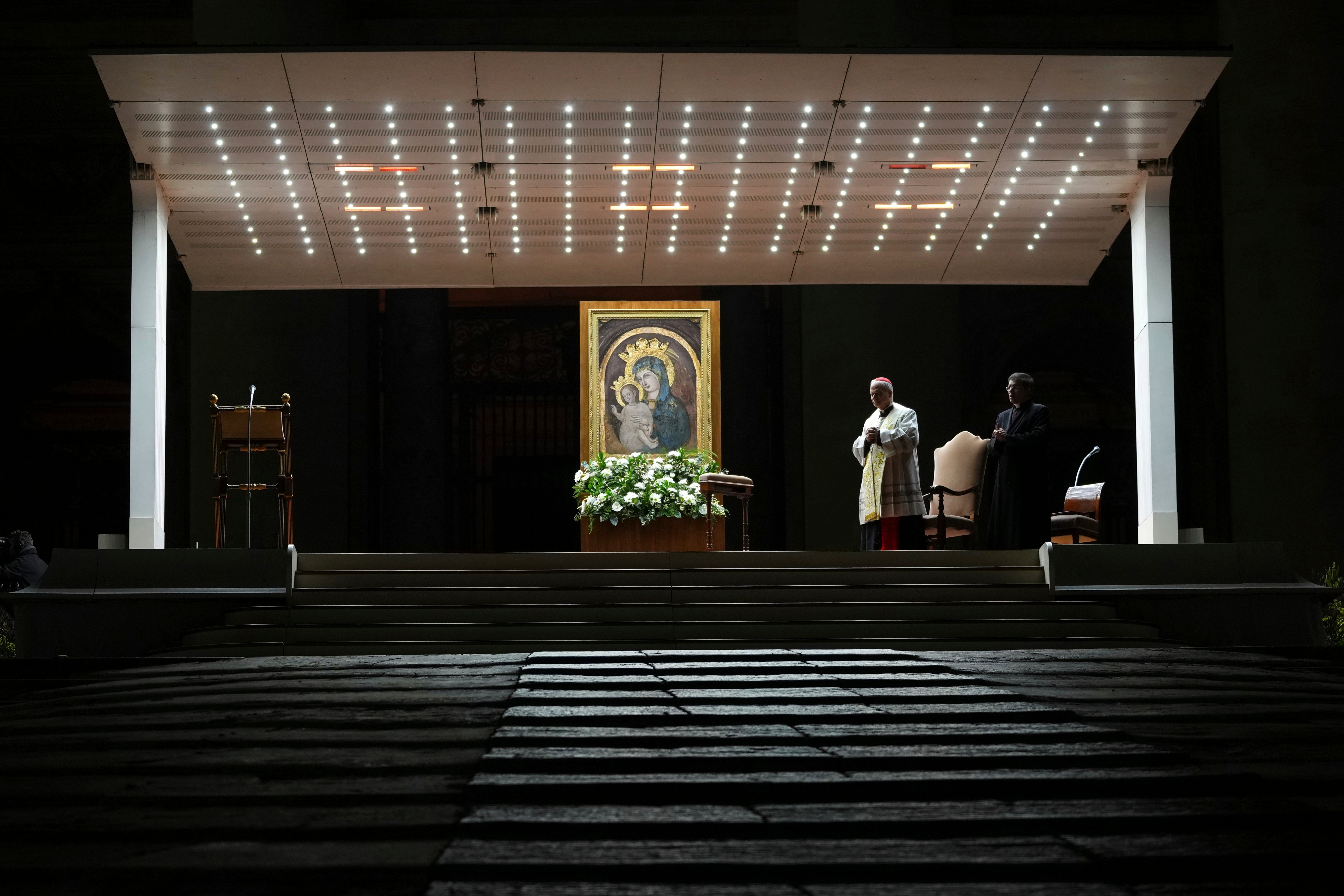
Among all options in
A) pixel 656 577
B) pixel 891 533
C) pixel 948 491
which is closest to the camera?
pixel 656 577

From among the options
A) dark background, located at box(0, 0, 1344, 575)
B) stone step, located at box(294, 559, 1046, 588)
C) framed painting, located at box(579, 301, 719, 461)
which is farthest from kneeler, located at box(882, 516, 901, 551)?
dark background, located at box(0, 0, 1344, 575)

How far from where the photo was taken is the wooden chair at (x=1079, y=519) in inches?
367

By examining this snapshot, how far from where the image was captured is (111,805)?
11.5 ft

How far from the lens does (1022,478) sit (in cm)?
913

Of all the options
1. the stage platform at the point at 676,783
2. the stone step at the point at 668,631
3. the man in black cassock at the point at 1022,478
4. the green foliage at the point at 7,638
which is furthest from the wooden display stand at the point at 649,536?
the stage platform at the point at 676,783

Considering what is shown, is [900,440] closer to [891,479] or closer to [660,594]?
[891,479]

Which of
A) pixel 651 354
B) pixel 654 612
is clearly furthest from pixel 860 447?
pixel 654 612

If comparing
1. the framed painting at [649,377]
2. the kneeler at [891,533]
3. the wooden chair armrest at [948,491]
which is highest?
the framed painting at [649,377]

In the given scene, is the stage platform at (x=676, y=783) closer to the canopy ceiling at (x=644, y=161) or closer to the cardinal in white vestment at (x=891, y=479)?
the cardinal in white vestment at (x=891, y=479)

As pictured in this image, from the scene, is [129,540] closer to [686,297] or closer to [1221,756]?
[1221,756]

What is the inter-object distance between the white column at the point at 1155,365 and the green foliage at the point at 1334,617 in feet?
3.69

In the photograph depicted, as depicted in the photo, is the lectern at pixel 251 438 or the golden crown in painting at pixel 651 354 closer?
the lectern at pixel 251 438

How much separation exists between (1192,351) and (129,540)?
11959 millimetres

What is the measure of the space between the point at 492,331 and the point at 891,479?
7210 mm
